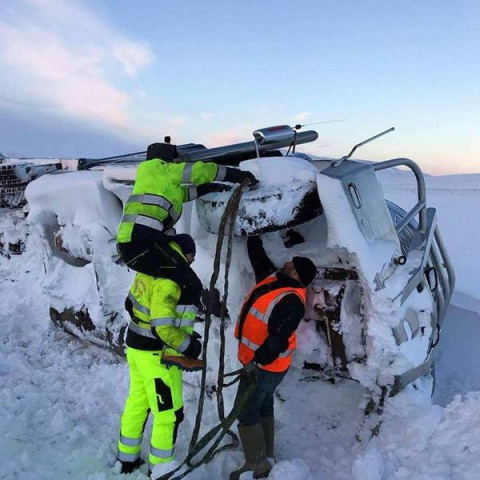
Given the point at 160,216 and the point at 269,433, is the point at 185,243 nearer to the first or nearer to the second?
the point at 160,216

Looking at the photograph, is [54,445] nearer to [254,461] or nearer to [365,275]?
[254,461]

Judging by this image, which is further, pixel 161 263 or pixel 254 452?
pixel 254 452

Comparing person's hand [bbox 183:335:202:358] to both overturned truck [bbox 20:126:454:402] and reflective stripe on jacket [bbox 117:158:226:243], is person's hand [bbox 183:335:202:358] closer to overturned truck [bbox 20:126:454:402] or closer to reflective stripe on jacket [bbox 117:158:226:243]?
overturned truck [bbox 20:126:454:402]

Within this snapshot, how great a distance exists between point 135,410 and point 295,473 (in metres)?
1.02

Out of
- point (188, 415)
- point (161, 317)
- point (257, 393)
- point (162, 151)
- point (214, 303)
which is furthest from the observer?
point (188, 415)

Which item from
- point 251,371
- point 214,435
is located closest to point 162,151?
point 251,371

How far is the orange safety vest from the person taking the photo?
2.66 meters

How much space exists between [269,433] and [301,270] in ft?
3.50

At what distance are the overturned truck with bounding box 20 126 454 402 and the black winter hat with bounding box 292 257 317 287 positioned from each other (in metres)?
0.12

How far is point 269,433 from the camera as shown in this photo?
291 cm

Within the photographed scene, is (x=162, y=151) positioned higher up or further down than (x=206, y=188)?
higher up

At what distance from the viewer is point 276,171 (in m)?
2.68

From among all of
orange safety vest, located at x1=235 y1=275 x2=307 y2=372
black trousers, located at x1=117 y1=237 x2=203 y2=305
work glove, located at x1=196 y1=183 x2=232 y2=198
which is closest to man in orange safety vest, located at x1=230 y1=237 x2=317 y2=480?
orange safety vest, located at x1=235 y1=275 x2=307 y2=372

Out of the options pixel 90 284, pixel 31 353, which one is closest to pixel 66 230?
pixel 90 284
